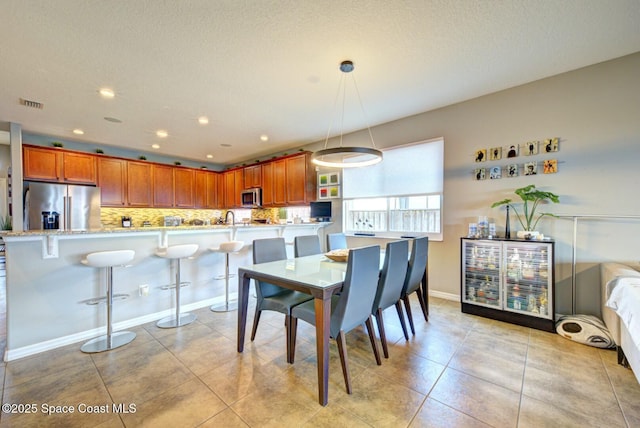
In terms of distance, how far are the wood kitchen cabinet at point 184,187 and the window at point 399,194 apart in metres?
4.02

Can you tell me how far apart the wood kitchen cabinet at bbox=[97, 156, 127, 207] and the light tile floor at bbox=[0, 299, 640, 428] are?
3714 millimetres

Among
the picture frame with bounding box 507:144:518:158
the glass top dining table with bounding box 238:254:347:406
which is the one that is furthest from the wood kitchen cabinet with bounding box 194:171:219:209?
the picture frame with bounding box 507:144:518:158

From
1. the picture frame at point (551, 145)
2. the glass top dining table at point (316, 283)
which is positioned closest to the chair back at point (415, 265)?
the glass top dining table at point (316, 283)

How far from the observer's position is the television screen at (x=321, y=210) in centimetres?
503

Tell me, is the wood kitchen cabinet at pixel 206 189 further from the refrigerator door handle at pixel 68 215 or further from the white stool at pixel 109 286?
the white stool at pixel 109 286

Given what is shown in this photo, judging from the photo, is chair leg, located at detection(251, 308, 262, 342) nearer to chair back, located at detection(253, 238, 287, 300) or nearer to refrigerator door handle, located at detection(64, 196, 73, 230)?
chair back, located at detection(253, 238, 287, 300)

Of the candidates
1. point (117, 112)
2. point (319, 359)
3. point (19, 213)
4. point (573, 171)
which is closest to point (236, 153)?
point (117, 112)

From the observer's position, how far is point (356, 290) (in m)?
1.83

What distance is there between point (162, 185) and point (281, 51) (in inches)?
194

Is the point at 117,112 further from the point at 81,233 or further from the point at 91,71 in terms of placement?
the point at 81,233

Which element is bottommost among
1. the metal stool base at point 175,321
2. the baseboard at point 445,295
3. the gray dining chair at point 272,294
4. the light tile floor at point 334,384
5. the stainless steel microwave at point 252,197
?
the metal stool base at point 175,321

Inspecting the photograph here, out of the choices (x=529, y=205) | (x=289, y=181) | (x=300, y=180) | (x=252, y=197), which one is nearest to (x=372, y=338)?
(x=529, y=205)

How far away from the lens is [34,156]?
175 inches

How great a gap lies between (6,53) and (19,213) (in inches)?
115
